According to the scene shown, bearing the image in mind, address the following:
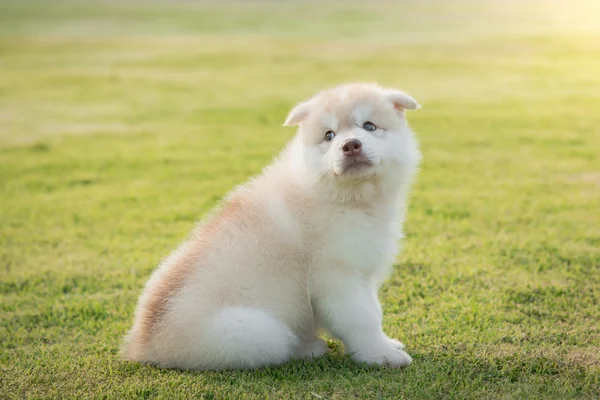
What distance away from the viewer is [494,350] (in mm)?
3826

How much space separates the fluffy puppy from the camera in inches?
137

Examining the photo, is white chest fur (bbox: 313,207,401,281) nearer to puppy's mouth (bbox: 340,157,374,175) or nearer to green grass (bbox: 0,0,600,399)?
puppy's mouth (bbox: 340,157,374,175)

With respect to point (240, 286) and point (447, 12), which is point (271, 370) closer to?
point (240, 286)

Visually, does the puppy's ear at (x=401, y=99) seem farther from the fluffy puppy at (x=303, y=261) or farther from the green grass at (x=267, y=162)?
the green grass at (x=267, y=162)

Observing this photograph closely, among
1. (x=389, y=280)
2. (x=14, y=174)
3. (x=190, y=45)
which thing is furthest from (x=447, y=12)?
(x=389, y=280)

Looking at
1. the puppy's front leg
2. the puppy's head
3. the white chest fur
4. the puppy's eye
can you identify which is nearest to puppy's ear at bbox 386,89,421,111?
the puppy's head

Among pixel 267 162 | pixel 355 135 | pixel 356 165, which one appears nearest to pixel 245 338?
pixel 356 165

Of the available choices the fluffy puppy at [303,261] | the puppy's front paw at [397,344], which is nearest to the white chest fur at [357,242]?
the fluffy puppy at [303,261]

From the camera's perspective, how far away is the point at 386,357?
11.7 feet

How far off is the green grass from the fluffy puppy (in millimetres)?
147

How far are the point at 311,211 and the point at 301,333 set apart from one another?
0.65m

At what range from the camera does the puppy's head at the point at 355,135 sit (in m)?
3.51

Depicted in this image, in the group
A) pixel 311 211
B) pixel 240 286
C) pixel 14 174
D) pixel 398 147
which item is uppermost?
pixel 398 147

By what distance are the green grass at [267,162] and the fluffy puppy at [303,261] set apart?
15cm
